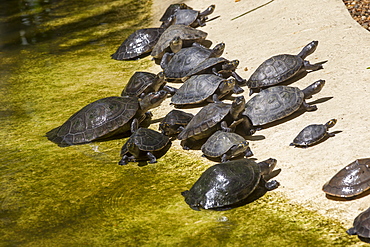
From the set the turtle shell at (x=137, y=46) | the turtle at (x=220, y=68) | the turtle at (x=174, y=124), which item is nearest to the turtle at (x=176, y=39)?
the turtle shell at (x=137, y=46)

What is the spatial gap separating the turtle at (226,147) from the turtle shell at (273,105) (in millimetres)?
627

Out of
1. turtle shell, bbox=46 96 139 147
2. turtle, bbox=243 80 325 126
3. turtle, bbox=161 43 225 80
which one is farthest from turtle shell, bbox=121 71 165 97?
turtle, bbox=243 80 325 126

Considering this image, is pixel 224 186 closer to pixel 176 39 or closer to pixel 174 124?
pixel 174 124

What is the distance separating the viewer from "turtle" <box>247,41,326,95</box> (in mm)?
6508

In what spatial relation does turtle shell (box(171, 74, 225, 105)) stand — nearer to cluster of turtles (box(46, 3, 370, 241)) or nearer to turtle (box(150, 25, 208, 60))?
cluster of turtles (box(46, 3, 370, 241))

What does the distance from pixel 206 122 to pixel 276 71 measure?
5.22ft

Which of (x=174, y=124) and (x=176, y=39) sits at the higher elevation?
(x=176, y=39)

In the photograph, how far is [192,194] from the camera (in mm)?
4535

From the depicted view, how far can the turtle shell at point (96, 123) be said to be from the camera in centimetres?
618

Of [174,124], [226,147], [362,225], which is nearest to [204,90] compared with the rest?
[174,124]

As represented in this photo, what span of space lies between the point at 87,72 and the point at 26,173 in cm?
363

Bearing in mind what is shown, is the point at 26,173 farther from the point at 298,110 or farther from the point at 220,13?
the point at 220,13

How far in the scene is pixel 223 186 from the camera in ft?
14.4

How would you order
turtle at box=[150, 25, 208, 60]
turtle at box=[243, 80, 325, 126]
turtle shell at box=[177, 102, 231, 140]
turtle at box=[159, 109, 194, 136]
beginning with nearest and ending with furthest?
1. turtle shell at box=[177, 102, 231, 140]
2. turtle at box=[243, 80, 325, 126]
3. turtle at box=[159, 109, 194, 136]
4. turtle at box=[150, 25, 208, 60]
